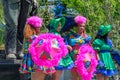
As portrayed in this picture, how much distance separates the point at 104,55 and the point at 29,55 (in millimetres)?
1609

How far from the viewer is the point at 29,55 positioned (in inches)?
247

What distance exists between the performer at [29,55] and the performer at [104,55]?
1.33 meters

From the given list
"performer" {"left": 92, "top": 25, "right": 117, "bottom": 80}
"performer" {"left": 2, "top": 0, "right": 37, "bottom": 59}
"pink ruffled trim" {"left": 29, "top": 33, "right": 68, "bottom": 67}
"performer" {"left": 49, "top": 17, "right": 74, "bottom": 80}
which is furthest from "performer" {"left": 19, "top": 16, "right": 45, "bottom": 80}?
"performer" {"left": 92, "top": 25, "right": 117, "bottom": 80}

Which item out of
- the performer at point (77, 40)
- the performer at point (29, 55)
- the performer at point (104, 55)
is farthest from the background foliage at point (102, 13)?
the performer at point (29, 55)

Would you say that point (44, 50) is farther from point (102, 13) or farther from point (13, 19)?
point (102, 13)

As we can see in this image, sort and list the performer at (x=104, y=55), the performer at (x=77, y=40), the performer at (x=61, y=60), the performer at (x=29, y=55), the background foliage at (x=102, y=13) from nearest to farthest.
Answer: the performer at (x=29, y=55) → the performer at (x=61, y=60) → the performer at (x=77, y=40) → the performer at (x=104, y=55) → the background foliage at (x=102, y=13)

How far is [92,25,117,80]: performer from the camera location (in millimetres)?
7156

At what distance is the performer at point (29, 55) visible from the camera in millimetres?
6238

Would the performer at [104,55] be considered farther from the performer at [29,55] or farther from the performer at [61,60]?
the performer at [29,55]

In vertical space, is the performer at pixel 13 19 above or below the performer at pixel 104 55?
above

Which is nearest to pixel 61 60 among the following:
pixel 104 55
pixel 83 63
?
pixel 83 63

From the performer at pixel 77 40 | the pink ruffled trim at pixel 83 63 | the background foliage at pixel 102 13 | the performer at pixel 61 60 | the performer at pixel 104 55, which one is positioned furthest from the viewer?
the background foliage at pixel 102 13

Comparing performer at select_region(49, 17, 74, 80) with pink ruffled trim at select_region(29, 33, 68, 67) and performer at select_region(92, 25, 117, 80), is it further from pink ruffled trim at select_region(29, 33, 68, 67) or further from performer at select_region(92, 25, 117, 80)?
performer at select_region(92, 25, 117, 80)

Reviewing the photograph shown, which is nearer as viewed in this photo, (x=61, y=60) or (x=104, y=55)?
(x=61, y=60)
